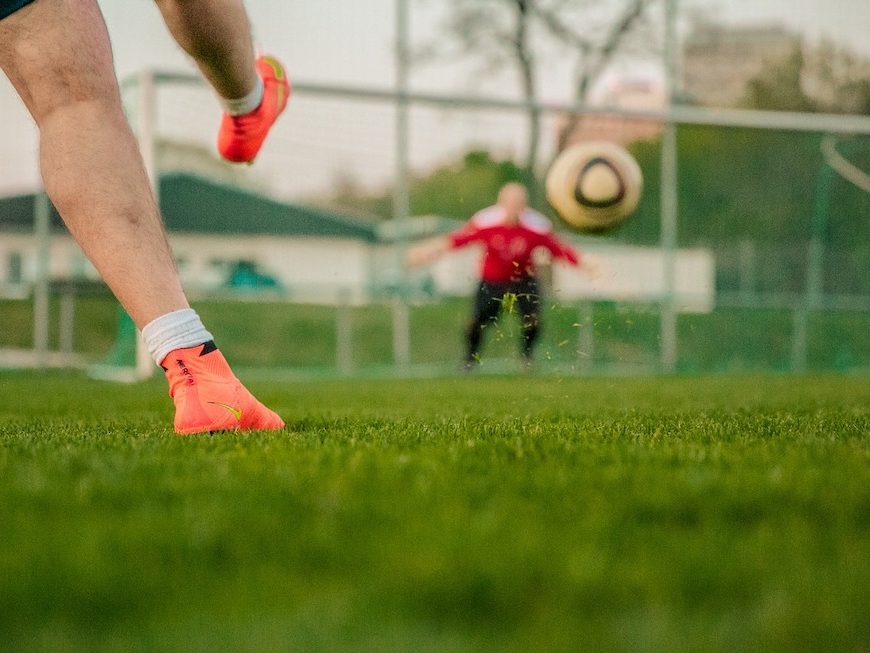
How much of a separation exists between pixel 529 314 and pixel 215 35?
200 inches

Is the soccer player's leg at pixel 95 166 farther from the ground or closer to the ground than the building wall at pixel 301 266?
closer to the ground

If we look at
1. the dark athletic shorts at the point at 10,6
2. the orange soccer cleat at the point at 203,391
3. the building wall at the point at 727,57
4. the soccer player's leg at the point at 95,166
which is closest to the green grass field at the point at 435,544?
the orange soccer cleat at the point at 203,391

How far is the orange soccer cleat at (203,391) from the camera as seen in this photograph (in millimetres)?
2117

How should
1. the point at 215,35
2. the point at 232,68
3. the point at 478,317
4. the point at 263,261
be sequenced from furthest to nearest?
the point at 263,261 < the point at 478,317 < the point at 232,68 < the point at 215,35

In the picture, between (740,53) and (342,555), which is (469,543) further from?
(740,53)

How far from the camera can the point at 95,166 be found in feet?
6.82

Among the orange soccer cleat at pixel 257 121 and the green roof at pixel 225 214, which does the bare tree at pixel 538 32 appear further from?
the orange soccer cleat at pixel 257 121

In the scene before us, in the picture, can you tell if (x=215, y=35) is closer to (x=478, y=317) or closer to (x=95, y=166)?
(x=95, y=166)

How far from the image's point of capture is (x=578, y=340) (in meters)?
9.58

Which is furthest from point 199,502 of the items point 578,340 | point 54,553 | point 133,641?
point 578,340

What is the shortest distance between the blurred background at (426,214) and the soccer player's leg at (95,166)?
205 inches

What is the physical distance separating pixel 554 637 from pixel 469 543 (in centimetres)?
29

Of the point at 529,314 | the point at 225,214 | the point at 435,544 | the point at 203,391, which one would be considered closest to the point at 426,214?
the point at 225,214

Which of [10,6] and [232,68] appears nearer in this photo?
[10,6]
